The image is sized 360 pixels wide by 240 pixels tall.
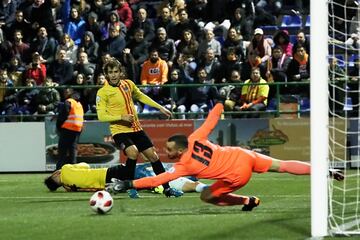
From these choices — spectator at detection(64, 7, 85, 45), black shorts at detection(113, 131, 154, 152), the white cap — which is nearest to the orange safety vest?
black shorts at detection(113, 131, 154, 152)

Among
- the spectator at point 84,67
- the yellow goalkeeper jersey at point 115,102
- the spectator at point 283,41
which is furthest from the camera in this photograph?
the spectator at point 84,67

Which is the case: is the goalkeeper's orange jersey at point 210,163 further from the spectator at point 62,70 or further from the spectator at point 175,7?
the spectator at point 175,7

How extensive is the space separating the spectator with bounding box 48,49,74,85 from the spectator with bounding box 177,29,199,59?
2.64 m

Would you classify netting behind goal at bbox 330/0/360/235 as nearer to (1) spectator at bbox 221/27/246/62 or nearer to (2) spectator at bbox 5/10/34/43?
(1) spectator at bbox 221/27/246/62

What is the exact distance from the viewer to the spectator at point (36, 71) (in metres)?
24.4

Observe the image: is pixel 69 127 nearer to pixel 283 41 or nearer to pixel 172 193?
pixel 172 193

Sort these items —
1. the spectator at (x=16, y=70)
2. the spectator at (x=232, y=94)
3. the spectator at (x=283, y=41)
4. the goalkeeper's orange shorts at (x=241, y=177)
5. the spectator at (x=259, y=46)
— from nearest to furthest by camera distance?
the goalkeeper's orange shorts at (x=241, y=177), the spectator at (x=232, y=94), the spectator at (x=259, y=46), the spectator at (x=283, y=41), the spectator at (x=16, y=70)

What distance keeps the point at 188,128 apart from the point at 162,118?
680 millimetres

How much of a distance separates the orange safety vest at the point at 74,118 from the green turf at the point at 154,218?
3.10m

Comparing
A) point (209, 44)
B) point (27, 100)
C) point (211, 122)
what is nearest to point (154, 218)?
point (211, 122)

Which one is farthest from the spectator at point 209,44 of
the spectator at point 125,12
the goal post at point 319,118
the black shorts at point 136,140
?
the goal post at point 319,118

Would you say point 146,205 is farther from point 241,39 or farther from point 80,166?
point 241,39

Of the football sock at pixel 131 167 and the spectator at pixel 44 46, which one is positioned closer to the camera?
the football sock at pixel 131 167

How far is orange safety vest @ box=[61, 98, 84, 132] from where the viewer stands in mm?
19484
